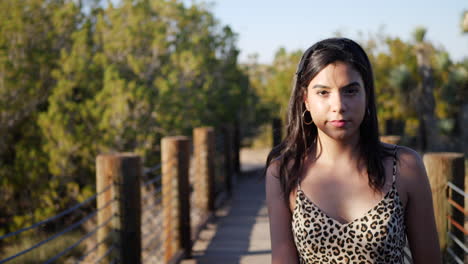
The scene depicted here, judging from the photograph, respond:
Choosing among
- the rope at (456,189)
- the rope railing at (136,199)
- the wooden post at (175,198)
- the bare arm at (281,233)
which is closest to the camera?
the bare arm at (281,233)

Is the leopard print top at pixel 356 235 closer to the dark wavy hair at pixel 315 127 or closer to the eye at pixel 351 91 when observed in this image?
the dark wavy hair at pixel 315 127

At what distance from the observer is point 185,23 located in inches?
458

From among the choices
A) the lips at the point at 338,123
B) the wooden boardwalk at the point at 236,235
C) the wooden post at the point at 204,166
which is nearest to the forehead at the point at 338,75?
the lips at the point at 338,123

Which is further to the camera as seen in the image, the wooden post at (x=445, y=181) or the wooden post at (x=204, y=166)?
the wooden post at (x=204, y=166)

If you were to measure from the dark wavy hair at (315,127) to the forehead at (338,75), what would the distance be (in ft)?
0.04

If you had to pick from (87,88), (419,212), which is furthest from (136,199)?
(87,88)

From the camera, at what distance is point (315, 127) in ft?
6.50

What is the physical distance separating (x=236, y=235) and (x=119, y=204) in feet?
9.29

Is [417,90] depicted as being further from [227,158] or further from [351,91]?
[351,91]

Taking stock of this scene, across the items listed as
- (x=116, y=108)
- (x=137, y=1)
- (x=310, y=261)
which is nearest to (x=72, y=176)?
(x=116, y=108)

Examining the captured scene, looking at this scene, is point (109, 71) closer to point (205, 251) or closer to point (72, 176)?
point (72, 176)

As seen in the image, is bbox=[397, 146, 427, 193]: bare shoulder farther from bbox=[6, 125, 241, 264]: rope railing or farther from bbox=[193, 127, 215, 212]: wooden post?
bbox=[193, 127, 215, 212]: wooden post

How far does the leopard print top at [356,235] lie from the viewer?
5.60 ft

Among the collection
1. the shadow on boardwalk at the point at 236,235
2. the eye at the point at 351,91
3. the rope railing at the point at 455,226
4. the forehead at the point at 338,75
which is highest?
the forehead at the point at 338,75
